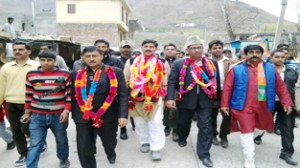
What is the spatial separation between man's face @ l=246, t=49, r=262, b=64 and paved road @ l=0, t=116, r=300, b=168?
1.57 meters

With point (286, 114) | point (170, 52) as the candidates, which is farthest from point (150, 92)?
point (170, 52)

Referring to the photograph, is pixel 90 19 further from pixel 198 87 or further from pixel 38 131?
pixel 38 131

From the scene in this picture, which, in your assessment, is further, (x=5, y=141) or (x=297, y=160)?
(x=5, y=141)

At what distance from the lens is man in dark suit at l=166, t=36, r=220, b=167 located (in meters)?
4.37

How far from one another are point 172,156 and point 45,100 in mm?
2194

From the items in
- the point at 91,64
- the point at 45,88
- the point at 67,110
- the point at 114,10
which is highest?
the point at 114,10

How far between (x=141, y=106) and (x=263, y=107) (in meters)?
1.83

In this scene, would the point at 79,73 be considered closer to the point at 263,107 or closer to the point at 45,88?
the point at 45,88

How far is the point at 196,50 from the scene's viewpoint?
4.50m

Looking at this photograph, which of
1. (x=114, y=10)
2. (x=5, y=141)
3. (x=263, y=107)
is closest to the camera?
(x=263, y=107)

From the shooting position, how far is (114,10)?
32.2 meters

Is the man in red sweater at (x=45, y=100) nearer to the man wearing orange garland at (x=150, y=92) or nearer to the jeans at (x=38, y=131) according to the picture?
the jeans at (x=38, y=131)

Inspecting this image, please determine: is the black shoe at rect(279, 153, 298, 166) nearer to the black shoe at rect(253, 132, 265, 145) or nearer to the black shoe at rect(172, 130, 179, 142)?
the black shoe at rect(253, 132, 265, 145)

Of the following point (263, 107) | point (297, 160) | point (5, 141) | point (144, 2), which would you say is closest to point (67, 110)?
point (5, 141)
